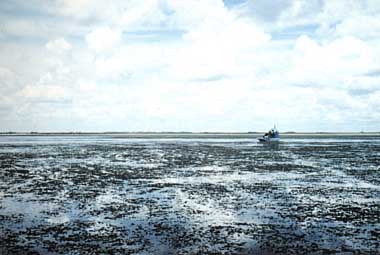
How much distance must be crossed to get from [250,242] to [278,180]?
1999cm

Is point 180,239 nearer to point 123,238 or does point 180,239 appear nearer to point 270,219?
point 123,238

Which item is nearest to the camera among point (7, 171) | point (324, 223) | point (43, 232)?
point (43, 232)

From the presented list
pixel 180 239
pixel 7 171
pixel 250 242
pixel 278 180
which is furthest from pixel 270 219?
pixel 7 171

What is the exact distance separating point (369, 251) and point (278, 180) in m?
20.5

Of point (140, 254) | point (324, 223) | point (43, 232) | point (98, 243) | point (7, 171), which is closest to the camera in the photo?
point (140, 254)

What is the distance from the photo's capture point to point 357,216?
2186 cm

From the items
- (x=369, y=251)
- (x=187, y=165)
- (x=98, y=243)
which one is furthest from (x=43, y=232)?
(x=187, y=165)

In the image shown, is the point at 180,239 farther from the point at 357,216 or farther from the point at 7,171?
the point at 7,171

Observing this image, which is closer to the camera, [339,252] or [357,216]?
[339,252]

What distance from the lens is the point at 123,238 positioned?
17500 millimetres

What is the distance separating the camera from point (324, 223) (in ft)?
66.4

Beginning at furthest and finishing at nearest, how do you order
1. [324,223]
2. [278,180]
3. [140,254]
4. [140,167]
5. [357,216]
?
[140,167] < [278,180] < [357,216] < [324,223] < [140,254]

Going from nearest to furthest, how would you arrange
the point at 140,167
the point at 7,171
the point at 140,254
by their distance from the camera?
the point at 140,254 < the point at 7,171 < the point at 140,167

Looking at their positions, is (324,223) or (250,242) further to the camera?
(324,223)
